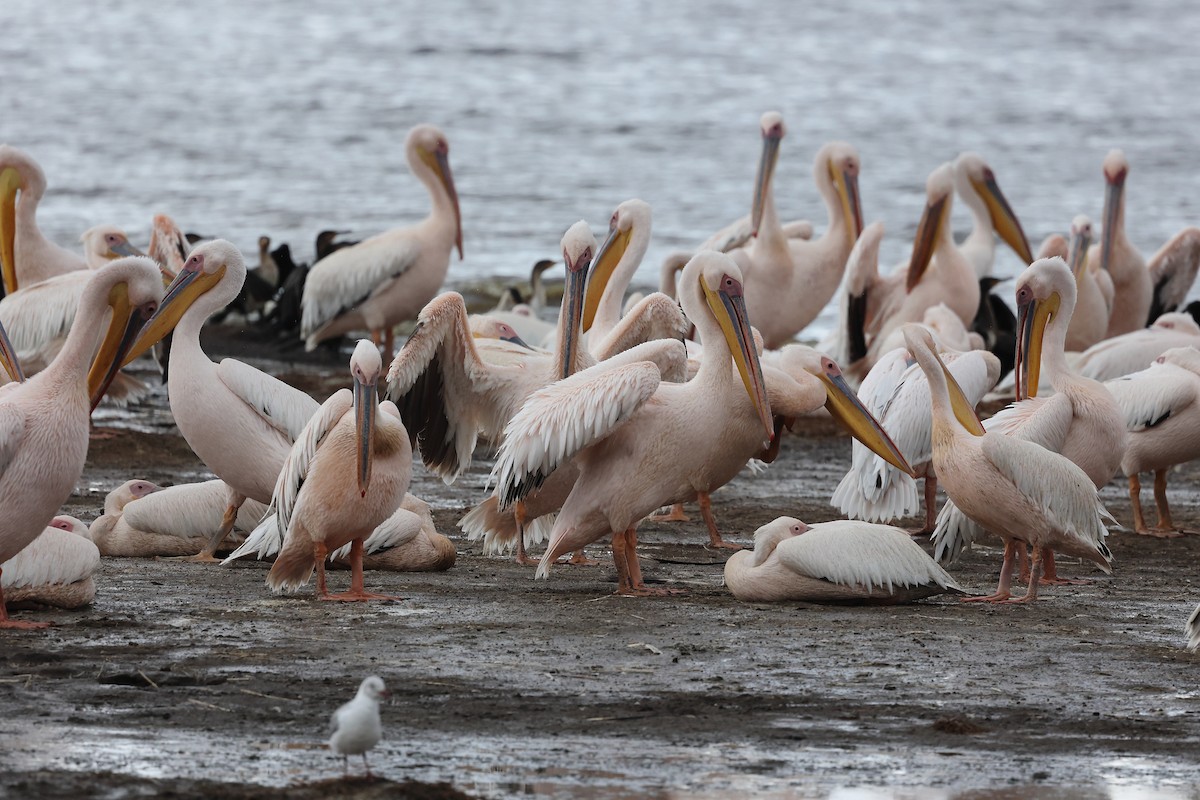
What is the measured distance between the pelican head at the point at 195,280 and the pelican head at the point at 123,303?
73cm

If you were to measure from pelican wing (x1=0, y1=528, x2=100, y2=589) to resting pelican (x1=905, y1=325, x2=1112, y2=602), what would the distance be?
2.77 m

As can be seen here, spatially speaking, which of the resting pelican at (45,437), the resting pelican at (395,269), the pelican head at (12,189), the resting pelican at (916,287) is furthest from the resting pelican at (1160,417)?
the pelican head at (12,189)

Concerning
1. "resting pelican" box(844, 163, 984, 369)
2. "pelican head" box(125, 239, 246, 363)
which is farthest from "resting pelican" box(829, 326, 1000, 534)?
"resting pelican" box(844, 163, 984, 369)

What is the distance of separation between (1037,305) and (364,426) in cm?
300

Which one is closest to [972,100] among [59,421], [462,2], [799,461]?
[462,2]

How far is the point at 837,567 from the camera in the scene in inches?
241

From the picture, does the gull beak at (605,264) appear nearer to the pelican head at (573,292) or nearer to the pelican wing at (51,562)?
the pelican head at (573,292)

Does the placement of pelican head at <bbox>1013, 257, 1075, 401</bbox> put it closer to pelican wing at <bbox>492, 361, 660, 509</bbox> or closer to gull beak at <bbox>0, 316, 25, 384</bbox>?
pelican wing at <bbox>492, 361, 660, 509</bbox>

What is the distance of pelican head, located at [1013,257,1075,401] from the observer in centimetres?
755

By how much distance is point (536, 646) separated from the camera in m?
5.42

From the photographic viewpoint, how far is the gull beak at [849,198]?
12.4 meters

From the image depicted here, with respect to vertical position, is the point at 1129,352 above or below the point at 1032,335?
below

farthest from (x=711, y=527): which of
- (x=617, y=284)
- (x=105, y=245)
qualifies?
(x=105, y=245)

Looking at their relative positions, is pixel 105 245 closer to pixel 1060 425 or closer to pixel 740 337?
pixel 740 337
